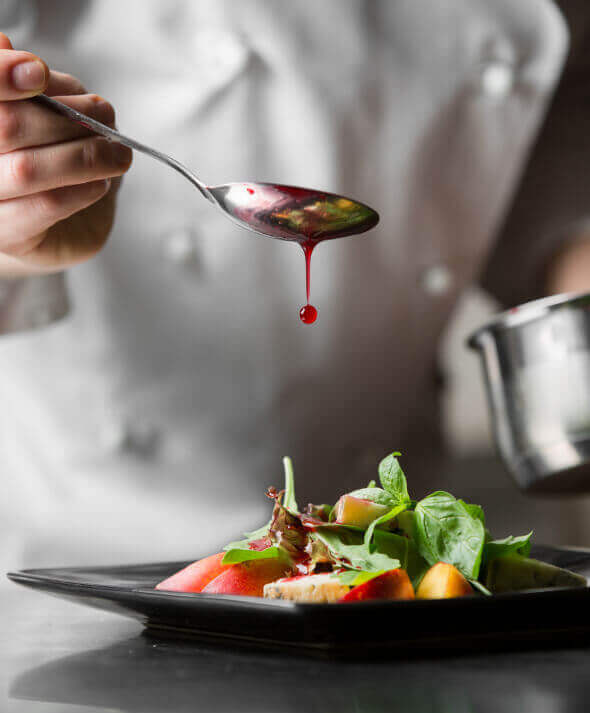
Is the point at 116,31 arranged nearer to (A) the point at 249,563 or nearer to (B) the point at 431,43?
(B) the point at 431,43

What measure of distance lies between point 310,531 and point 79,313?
830mm

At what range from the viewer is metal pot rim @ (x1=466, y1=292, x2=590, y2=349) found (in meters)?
0.88

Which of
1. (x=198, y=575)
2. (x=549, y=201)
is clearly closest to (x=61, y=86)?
(x=198, y=575)

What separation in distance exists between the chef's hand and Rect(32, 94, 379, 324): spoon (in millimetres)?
17

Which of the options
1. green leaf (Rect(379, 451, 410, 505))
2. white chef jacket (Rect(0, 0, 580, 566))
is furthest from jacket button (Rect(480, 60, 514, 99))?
green leaf (Rect(379, 451, 410, 505))

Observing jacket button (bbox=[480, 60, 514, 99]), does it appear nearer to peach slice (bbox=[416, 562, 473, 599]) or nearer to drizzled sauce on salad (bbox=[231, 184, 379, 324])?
drizzled sauce on salad (bbox=[231, 184, 379, 324])

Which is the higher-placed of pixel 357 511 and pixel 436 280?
pixel 436 280

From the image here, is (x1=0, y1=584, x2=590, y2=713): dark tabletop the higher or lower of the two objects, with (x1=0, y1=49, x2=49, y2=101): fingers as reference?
lower

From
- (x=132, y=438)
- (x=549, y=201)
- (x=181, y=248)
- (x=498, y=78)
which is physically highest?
(x=498, y=78)

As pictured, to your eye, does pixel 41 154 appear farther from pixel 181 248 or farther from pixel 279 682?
pixel 181 248

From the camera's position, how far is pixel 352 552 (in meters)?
0.45

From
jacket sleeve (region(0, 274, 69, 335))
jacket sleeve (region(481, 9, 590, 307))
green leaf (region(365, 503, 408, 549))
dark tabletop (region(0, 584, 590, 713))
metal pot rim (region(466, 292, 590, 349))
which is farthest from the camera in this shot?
jacket sleeve (region(481, 9, 590, 307))

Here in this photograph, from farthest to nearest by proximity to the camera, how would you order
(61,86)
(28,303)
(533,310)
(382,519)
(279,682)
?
(28,303) → (533,310) → (61,86) → (382,519) → (279,682)

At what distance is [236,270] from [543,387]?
535 mm
